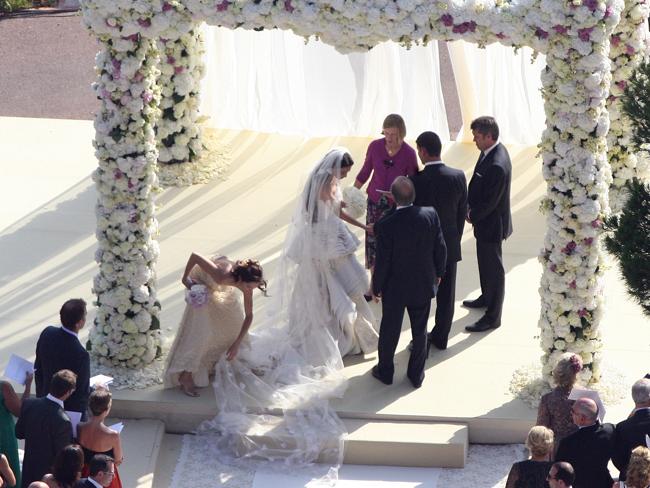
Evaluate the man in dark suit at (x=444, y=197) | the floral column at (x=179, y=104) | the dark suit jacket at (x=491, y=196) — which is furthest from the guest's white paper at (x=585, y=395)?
the floral column at (x=179, y=104)

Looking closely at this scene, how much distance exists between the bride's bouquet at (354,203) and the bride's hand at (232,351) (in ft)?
5.00

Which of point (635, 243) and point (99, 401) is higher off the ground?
point (635, 243)

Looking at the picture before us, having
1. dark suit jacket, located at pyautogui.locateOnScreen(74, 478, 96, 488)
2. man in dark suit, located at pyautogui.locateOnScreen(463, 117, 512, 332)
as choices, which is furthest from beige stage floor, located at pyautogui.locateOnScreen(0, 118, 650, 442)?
dark suit jacket, located at pyautogui.locateOnScreen(74, 478, 96, 488)

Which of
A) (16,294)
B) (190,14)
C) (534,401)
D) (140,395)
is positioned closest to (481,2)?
(190,14)

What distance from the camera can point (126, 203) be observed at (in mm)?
9062

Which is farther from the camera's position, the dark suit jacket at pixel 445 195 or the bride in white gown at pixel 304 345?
the dark suit jacket at pixel 445 195

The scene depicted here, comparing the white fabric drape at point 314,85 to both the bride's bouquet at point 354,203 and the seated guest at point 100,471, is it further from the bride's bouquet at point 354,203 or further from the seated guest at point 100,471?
the seated guest at point 100,471

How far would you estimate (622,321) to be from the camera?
406 inches

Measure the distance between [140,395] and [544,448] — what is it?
10.3ft

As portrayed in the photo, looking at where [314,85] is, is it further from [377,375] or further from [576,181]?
[576,181]

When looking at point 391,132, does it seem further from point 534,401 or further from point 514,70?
point 514,70

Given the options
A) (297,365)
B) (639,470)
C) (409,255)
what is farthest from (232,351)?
(639,470)

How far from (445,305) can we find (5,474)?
3.56 metres

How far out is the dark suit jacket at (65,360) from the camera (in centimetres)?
796
